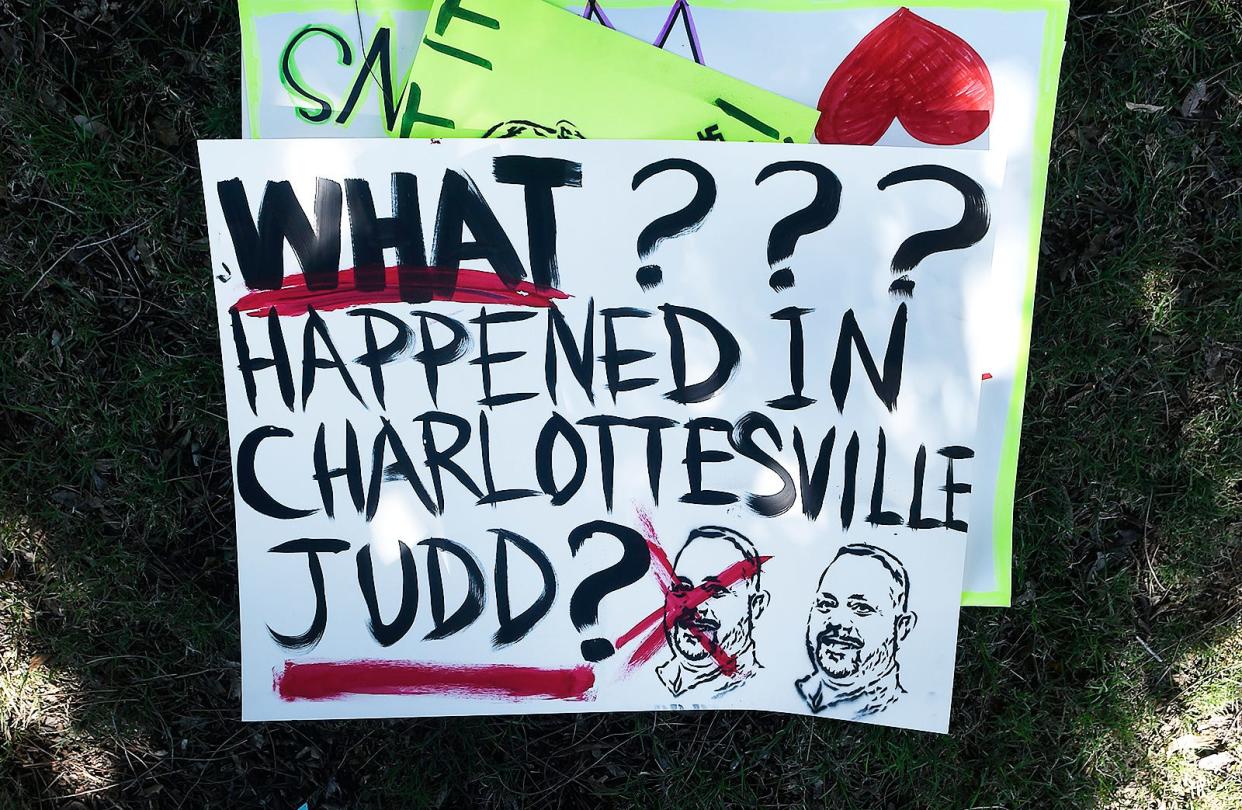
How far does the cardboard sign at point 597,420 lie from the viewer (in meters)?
1.31

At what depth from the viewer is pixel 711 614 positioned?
141 cm

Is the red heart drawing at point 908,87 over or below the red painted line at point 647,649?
over

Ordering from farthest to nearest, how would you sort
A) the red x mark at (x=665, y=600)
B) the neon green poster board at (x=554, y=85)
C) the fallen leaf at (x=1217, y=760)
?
the fallen leaf at (x=1217, y=760) < the red x mark at (x=665, y=600) < the neon green poster board at (x=554, y=85)

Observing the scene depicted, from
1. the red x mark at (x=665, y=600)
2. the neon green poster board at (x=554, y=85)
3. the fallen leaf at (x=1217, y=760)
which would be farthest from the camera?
the fallen leaf at (x=1217, y=760)

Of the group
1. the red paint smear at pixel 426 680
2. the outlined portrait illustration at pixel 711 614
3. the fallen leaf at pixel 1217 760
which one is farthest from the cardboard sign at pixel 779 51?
the fallen leaf at pixel 1217 760

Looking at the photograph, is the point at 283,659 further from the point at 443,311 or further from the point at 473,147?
the point at 473,147

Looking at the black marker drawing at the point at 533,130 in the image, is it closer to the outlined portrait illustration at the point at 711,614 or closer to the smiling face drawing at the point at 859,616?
the outlined portrait illustration at the point at 711,614

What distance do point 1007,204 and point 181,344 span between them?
58.9 inches

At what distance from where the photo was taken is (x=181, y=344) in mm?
1477

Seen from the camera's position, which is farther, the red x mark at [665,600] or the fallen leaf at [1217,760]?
the fallen leaf at [1217,760]

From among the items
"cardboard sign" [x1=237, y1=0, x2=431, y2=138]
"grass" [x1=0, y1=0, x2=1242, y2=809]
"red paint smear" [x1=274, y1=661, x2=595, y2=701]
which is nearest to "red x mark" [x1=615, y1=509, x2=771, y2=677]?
"red paint smear" [x1=274, y1=661, x2=595, y2=701]

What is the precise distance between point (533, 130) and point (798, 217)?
0.46 metres

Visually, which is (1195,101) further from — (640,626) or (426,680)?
(426,680)

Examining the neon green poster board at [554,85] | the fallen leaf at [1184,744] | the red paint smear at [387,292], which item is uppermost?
the neon green poster board at [554,85]
